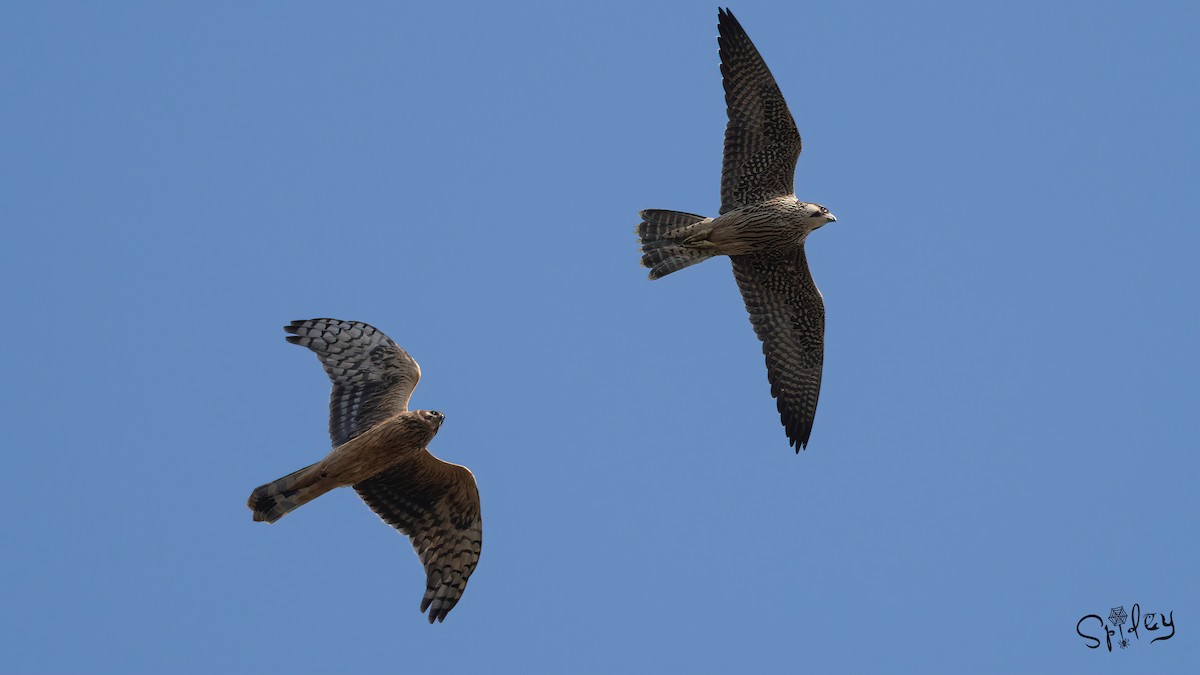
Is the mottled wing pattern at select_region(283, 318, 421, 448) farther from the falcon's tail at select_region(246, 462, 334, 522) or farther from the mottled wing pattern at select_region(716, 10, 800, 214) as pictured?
the mottled wing pattern at select_region(716, 10, 800, 214)

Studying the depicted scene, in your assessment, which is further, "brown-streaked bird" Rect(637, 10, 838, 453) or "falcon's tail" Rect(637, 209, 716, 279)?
"falcon's tail" Rect(637, 209, 716, 279)

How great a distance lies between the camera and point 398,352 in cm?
1284

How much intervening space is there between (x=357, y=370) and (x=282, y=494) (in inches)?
56.1

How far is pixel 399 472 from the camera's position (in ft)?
40.8

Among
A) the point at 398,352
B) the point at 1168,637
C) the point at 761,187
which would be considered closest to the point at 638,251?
the point at 761,187

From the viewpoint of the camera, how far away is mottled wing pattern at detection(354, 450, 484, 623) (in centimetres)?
1261

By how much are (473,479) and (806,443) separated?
14.2ft

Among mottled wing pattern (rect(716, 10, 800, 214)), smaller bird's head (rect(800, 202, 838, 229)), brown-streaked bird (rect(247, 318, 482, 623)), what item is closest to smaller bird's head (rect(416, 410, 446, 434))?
brown-streaked bird (rect(247, 318, 482, 623))

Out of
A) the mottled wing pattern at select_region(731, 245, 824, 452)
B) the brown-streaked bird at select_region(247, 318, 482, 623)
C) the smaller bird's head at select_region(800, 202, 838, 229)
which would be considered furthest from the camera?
the mottled wing pattern at select_region(731, 245, 824, 452)

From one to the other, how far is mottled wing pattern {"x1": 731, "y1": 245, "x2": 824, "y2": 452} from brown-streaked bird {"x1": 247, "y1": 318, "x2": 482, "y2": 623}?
4.06 metres

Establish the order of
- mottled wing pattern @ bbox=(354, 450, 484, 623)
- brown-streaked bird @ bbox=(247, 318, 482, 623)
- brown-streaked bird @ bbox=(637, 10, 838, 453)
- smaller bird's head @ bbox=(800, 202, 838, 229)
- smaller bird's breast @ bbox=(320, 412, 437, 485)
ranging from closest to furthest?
smaller bird's breast @ bbox=(320, 412, 437, 485) < brown-streaked bird @ bbox=(247, 318, 482, 623) < mottled wing pattern @ bbox=(354, 450, 484, 623) < smaller bird's head @ bbox=(800, 202, 838, 229) < brown-streaked bird @ bbox=(637, 10, 838, 453)

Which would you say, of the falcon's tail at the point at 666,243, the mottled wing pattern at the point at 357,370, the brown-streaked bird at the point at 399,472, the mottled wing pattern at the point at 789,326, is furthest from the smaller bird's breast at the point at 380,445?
the mottled wing pattern at the point at 789,326

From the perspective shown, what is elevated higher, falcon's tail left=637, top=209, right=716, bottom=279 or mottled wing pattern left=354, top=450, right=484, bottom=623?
falcon's tail left=637, top=209, right=716, bottom=279

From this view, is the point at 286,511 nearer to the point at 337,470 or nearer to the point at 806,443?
the point at 337,470
